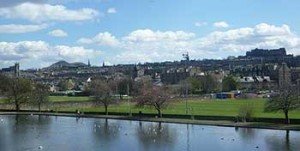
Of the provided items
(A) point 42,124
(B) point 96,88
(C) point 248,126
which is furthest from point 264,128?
(B) point 96,88

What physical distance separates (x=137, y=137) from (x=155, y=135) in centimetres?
296

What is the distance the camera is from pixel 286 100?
76562 millimetres

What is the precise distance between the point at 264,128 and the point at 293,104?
5.96 m

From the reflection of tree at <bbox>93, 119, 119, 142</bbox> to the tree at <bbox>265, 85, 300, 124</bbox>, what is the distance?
862 inches

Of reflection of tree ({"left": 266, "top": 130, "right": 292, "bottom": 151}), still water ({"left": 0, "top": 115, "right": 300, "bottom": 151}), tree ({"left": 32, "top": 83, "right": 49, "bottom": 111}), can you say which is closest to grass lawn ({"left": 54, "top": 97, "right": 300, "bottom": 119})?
tree ({"left": 32, "top": 83, "right": 49, "bottom": 111})

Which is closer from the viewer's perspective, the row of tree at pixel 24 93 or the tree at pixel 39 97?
the tree at pixel 39 97

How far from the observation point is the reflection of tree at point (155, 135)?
61069mm

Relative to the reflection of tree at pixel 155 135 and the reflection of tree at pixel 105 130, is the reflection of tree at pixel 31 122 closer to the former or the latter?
the reflection of tree at pixel 105 130

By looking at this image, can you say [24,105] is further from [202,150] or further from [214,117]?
[202,150]

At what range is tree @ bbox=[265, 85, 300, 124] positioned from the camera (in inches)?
3009

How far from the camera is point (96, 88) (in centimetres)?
11150

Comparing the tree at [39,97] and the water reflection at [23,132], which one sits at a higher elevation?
the tree at [39,97]

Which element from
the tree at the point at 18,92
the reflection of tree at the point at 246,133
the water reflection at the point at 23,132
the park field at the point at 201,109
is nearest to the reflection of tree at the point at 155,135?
the reflection of tree at the point at 246,133

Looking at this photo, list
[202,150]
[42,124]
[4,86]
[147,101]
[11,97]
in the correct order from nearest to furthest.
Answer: [202,150]
[42,124]
[147,101]
[11,97]
[4,86]
